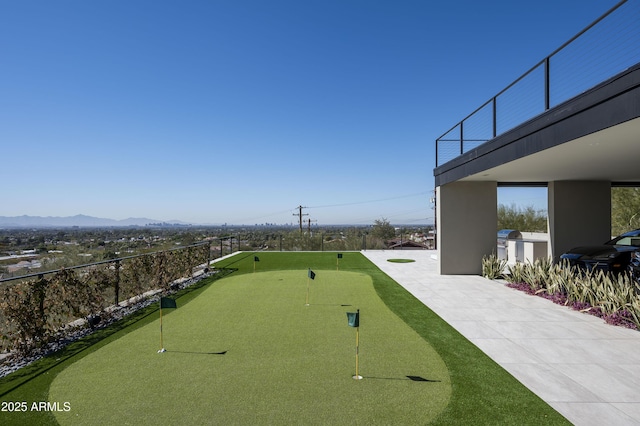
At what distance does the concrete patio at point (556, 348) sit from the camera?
3.51 metres

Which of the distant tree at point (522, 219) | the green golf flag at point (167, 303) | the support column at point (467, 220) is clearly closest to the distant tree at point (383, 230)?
the distant tree at point (522, 219)

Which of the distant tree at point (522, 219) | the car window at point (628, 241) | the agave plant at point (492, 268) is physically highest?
the distant tree at point (522, 219)

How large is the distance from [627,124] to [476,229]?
7.88m

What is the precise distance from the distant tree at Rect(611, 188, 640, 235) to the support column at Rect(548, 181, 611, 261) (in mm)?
9118

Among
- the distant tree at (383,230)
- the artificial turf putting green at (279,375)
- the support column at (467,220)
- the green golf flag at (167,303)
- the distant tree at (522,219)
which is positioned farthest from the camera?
the distant tree at (383,230)

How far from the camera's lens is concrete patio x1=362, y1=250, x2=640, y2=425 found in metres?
3.51

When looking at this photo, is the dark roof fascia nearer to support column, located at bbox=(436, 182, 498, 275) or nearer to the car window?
support column, located at bbox=(436, 182, 498, 275)

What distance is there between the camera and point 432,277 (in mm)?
11641

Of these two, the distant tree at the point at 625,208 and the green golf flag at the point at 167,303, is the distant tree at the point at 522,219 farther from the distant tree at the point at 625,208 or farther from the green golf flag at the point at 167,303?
the green golf flag at the point at 167,303

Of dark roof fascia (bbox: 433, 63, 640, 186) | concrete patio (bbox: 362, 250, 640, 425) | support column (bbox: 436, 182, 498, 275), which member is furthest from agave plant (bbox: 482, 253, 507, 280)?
dark roof fascia (bbox: 433, 63, 640, 186)

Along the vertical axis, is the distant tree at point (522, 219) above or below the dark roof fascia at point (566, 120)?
below

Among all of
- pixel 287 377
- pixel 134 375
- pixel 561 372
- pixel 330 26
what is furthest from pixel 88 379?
pixel 330 26

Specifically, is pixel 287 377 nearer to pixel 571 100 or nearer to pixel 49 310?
pixel 49 310

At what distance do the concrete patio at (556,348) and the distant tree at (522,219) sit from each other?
16934 mm
